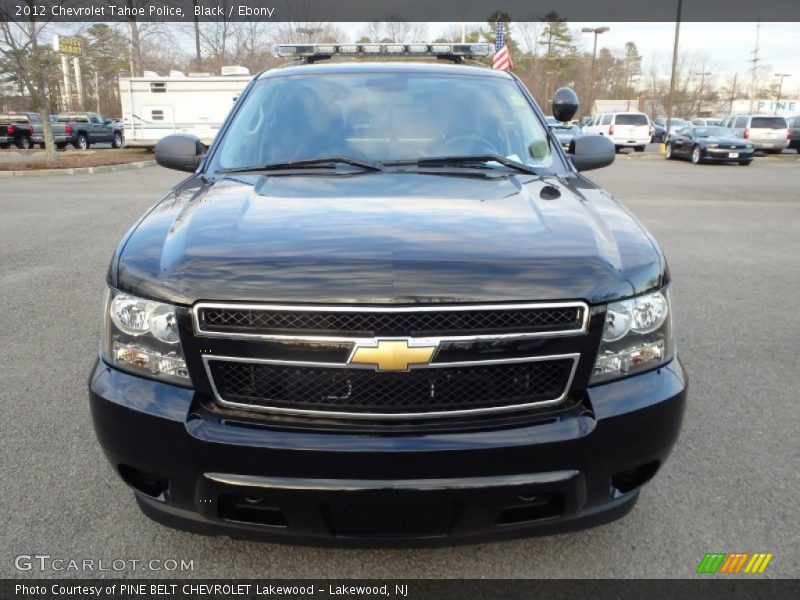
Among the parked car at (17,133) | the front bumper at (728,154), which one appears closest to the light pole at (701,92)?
the front bumper at (728,154)

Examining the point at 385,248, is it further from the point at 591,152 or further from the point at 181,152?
the point at 591,152

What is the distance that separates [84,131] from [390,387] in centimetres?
3516

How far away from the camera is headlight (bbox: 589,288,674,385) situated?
2084mm

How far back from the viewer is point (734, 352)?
15.0 feet

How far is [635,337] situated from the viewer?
2156 millimetres

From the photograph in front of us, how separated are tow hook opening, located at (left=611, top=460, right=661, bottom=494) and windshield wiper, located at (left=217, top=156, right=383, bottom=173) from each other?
1.67 m

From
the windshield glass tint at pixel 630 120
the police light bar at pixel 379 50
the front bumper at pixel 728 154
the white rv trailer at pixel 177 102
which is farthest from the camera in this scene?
the windshield glass tint at pixel 630 120

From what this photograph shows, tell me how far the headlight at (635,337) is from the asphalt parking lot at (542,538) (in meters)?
0.77

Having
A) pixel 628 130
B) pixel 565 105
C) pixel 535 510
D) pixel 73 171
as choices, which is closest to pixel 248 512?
pixel 535 510

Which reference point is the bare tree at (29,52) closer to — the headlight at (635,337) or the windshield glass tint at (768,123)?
the headlight at (635,337)

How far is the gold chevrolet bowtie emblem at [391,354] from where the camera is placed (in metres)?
1.91

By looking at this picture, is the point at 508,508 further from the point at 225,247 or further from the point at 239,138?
the point at 239,138

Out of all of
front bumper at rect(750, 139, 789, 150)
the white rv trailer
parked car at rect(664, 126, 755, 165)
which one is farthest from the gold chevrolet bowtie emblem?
front bumper at rect(750, 139, 789, 150)
